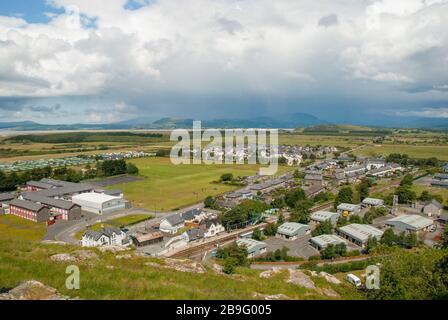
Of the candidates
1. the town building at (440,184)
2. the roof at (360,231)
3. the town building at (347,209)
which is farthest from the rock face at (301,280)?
the town building at (440,184)

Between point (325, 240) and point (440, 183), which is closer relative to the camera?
point (325, 240)

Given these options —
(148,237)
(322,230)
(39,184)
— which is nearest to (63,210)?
(148,237)

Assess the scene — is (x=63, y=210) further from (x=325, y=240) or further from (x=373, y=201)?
(x=373, y=201)

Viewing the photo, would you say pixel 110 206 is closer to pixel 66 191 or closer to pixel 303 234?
pixel 66 191

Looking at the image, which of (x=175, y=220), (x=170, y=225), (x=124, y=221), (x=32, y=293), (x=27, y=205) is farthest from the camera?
(x=27, y=205)

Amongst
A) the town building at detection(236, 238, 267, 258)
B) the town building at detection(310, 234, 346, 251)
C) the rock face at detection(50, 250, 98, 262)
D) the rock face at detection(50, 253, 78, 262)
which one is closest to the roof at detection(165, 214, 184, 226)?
the town building at detection(236, 238, 267, 258)
